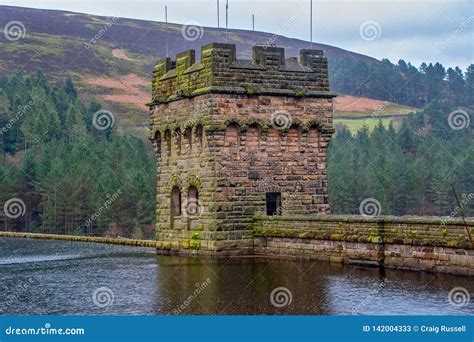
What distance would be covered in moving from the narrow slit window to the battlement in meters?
3.81

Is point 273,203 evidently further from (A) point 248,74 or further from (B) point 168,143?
(B) point 168,143

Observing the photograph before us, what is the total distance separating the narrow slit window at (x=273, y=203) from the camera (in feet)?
114

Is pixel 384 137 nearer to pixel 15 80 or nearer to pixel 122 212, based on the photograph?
pixel 122 212

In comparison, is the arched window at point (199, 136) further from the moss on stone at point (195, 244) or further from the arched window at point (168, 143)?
the moss on stone at point (195, 244)

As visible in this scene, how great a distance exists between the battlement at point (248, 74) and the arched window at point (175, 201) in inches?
143

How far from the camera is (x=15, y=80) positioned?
172875 millimetres

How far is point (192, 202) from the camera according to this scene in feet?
115

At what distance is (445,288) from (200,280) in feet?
23.4

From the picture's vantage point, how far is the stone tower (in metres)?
33.4

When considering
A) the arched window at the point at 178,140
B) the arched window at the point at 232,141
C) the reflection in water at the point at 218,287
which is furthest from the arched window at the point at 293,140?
the reflection in water at the point at 218,287

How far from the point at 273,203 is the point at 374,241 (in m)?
7.61

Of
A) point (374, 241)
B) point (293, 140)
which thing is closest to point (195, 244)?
point (293, 140)

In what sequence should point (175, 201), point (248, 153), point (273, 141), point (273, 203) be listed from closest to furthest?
point (248, 153) → point (273, 141) → point (273, 203) → point (175, 201)

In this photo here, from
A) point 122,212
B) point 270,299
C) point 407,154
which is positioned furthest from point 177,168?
point 407,154
